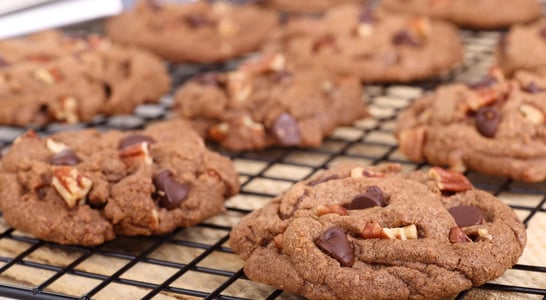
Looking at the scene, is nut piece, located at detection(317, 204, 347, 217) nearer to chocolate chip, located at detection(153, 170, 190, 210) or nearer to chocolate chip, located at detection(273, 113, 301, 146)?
chocolate chip, located at detection(153, 170, 190, 210)

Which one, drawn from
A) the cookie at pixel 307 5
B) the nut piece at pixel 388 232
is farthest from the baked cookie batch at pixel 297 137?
the cookie at pixel 307 5

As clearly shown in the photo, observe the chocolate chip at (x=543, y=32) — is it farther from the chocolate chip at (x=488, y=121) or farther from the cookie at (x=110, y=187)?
the cookie at (x=110, y=187)

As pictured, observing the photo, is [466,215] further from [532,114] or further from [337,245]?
[532,114]

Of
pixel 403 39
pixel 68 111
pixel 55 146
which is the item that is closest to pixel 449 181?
pixel 55 146

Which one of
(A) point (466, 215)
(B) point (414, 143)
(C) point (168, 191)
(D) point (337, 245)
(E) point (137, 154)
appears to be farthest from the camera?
(B) point (414, 143)

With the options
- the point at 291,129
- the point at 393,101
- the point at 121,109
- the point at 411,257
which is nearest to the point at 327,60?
the point at 393,101

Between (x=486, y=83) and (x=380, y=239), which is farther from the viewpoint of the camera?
(x=486, y=83)

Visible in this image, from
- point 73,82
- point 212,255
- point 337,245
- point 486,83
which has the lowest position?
point 212,255
